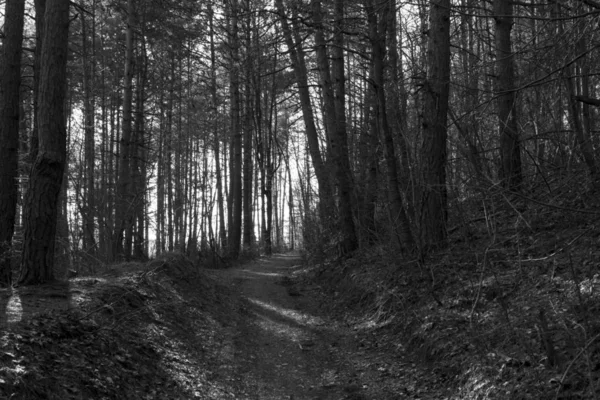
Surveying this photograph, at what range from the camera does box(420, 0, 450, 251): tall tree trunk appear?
7484 mm

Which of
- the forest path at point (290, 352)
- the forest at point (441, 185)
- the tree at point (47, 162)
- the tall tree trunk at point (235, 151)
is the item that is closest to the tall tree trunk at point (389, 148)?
the forest at point (441, 185)

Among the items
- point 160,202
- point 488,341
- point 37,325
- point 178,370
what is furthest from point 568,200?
point 160,202

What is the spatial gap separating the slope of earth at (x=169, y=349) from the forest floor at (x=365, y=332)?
2 cm

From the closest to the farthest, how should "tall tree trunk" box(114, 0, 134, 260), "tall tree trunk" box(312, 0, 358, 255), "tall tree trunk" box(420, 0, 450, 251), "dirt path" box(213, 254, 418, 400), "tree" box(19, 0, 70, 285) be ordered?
1. "dirt path" box(213, 254, 418, 400)
2. "tree" box(19, 0, 70, 285)
3. "tall tree trunk" box(420, 0, 450, 251)
4. "tall tree trunk" box(114, 0, 134, 260)
5. "tall tree trunk" box(312, 0, 358, 255)

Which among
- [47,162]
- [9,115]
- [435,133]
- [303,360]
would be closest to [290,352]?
[303,360]

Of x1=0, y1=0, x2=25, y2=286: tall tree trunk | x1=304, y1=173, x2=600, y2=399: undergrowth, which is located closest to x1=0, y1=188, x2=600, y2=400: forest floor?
x1=304, y1=173, x2=600, y2=399: undergrowth

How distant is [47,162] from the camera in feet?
22.4

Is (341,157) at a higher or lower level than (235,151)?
lower

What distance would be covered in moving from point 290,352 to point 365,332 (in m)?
1.21

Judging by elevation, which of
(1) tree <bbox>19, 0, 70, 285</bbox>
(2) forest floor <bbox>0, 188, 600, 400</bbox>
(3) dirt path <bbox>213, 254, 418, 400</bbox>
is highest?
(1) tree <bbox>19, 0, 70, 285</bbox>

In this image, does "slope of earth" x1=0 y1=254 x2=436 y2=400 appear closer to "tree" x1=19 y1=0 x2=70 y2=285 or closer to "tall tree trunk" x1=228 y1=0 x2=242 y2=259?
"tree" x1=19 y1=0 x2=70 y2=285

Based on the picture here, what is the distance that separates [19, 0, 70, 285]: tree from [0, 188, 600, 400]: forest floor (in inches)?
17.2

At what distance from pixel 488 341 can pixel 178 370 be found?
11.3ft

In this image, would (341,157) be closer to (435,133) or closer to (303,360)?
(435,133)
